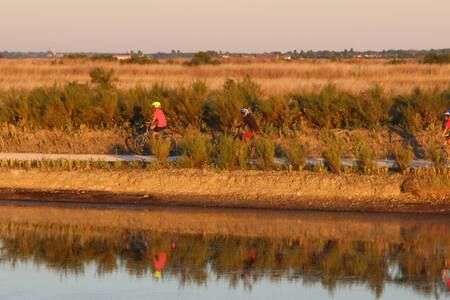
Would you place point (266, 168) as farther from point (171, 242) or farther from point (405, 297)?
point (405, 297)

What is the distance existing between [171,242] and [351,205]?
15.7 feet

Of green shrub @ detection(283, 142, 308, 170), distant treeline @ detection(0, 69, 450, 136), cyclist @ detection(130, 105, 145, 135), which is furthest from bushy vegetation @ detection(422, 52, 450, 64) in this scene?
green shrub @ detection(283, 142, 308, 170)

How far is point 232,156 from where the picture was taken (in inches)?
946

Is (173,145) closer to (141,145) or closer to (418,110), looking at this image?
(141,145)

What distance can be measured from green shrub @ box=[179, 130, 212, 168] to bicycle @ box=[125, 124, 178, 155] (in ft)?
5.93

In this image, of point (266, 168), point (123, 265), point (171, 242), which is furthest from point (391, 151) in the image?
point (123, 265)

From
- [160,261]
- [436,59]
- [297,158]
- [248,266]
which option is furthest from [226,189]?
[436,59]

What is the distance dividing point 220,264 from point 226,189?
21.3 ft

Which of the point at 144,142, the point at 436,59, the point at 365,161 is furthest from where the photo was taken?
the point at 436,59

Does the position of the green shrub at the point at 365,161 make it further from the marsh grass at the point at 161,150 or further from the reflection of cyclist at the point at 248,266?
the reflection of cyclist at the point at 248,266

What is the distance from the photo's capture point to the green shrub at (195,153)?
79.7ft

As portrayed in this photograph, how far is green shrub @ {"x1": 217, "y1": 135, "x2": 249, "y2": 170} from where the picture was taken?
23953 mm

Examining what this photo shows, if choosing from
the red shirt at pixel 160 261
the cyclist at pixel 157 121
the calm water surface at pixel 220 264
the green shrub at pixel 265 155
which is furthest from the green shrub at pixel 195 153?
the red shirt at pixel 160 261

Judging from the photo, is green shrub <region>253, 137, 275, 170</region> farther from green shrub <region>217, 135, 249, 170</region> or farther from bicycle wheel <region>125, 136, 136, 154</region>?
bicycle wheel <region>125, 136, 136, 154</region>
